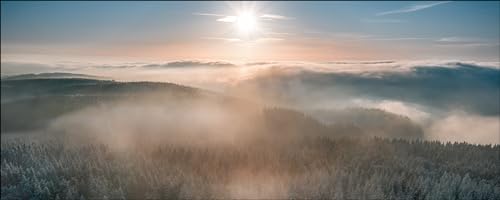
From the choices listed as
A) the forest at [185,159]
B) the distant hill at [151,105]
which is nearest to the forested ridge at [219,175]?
the forest at [185,159]

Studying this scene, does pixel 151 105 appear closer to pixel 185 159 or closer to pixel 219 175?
pixel 185 159

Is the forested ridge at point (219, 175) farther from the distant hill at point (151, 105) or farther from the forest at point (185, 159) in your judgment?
the distant hill at point (151, 105)

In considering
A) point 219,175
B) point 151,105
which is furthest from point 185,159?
point 151,105

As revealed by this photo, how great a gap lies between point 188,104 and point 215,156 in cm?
3544

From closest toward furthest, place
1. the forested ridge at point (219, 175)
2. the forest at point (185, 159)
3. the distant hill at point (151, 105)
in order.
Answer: the distant hill at point (151, 105) < the forest at point (185, 159) < the forested ridge at point (219, 175)

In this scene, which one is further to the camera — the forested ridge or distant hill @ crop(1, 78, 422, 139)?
the forested ridge

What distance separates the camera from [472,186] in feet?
81.7

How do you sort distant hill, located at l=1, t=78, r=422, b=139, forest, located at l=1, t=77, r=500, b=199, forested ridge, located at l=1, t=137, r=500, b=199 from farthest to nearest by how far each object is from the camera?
forested ridge, located at l=1, t=137, r=500, b=199, forest, located at l=1, t=77, r=500, b=199, distant hill, located at l=1, t=78, r=422, b=139

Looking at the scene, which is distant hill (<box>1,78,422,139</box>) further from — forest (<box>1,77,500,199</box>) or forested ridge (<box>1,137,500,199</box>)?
forested ridge (<box>1,137,500,199</box>)

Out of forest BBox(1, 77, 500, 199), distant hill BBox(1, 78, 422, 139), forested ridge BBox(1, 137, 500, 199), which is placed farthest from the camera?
forested ridge BBox(1, 137, 500, 199)

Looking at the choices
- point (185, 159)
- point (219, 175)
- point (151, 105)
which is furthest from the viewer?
point (151, 105)

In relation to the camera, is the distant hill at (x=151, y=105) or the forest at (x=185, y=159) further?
the forest at (x=185, y=159)

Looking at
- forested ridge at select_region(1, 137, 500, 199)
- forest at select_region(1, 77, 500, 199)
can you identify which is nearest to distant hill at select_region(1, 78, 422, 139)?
forest at select_region(1, 77, 500, 199)

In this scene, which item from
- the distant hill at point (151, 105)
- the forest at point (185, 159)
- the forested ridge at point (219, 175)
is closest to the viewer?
the distant hill at point (151, 105)
